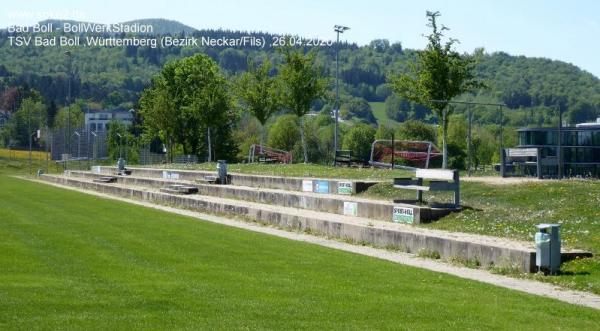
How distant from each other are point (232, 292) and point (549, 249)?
6053mm

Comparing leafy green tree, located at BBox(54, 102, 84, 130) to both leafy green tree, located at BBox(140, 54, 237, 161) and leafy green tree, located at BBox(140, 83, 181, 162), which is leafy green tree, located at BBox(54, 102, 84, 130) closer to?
leafy green tree, located at BBox(140, 54, 237, 161)

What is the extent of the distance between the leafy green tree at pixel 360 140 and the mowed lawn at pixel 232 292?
104463mm

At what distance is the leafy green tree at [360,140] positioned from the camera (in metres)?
123

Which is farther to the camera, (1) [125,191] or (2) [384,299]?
(1) [125,191]

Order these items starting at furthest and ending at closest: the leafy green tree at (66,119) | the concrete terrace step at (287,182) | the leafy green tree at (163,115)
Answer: the leafy green tree at (66,119) → the leafy green tree at (163,115) → the concrete terrace step at (287,182)

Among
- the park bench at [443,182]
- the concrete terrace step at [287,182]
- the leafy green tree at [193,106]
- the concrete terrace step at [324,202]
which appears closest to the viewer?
the park bench at [443,182]

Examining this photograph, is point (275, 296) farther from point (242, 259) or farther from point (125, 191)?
point (125, 191)

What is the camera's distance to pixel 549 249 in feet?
50.2

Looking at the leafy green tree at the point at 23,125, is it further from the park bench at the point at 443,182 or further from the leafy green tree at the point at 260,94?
the park bench at the point at 443,182

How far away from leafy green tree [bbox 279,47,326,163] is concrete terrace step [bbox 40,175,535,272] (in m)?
18.3

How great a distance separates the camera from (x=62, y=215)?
27109mm

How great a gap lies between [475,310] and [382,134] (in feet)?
359

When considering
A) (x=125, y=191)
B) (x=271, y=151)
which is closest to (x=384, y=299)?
(x=125, y=191)

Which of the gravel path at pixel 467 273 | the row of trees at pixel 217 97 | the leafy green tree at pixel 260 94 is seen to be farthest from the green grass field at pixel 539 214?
the leafy green tree at pixel 260 94
